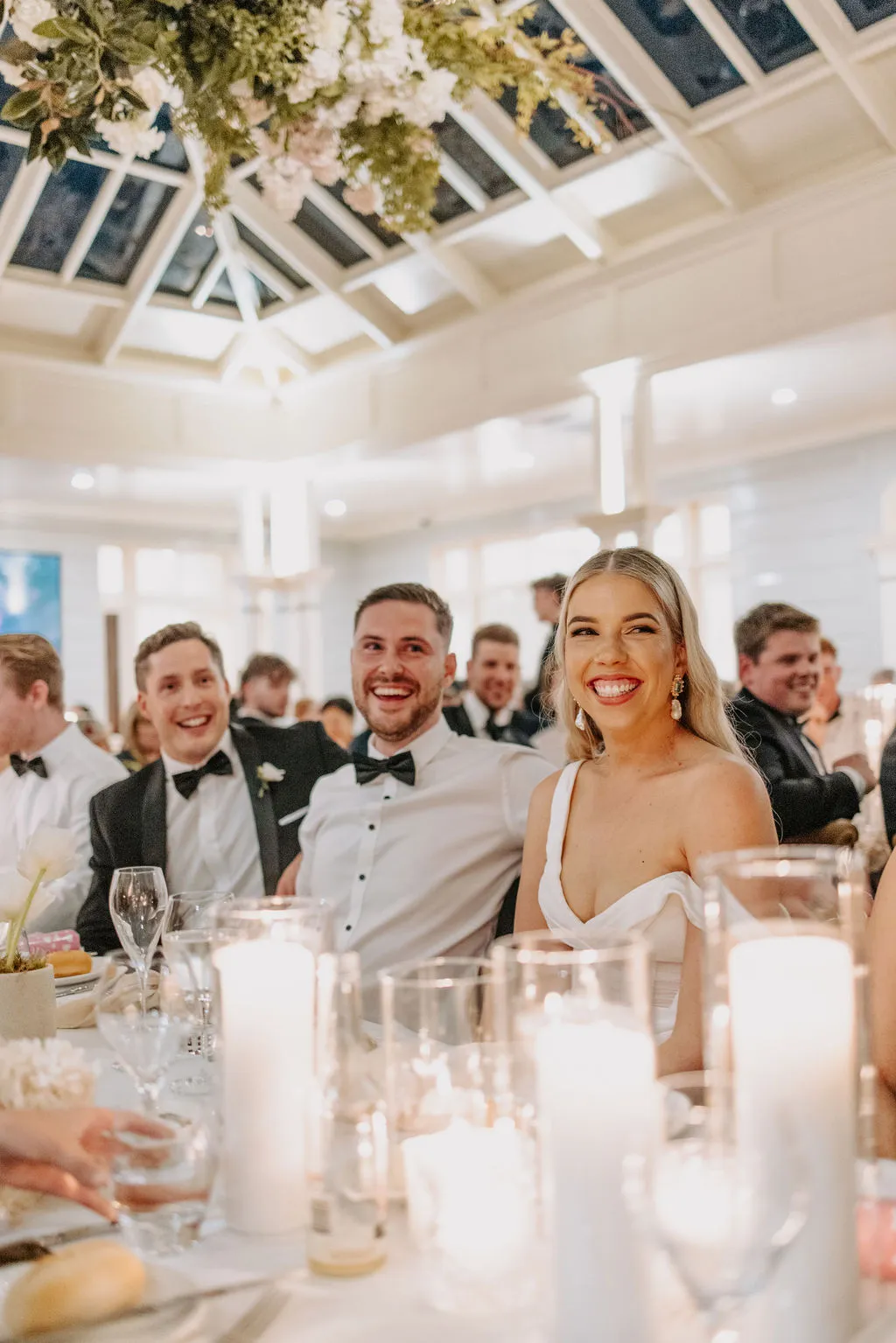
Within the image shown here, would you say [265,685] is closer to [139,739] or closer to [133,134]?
[139,739]

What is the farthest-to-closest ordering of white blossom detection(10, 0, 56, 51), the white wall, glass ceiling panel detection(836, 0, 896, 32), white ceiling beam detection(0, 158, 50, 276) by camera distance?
the white wall → white ceiling beam detection(0, 158, 50, 276) → glass ceiling panel detection(836, 0, 896, 32) → white blossom detection(10, 0, 56, 51)

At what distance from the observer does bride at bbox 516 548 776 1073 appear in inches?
87.7

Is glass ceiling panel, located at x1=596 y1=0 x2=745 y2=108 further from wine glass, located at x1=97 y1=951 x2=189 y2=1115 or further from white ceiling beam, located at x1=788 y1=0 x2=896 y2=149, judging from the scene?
wine glass, located at x1=97 y1=951 x2=189 y2=1115

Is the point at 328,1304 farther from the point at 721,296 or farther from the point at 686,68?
the point at 721,296

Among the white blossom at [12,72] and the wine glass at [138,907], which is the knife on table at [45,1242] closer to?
the wine glass at [138,907]

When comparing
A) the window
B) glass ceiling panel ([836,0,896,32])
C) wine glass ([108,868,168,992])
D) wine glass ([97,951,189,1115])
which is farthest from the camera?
the window

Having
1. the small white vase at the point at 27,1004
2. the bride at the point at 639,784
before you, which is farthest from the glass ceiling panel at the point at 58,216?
the small white vase at the point at 27,1004

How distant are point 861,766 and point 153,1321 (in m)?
3.94

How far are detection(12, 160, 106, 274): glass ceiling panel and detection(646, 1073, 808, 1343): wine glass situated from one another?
26.3 feet

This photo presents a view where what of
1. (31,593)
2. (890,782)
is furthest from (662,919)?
(31,593)

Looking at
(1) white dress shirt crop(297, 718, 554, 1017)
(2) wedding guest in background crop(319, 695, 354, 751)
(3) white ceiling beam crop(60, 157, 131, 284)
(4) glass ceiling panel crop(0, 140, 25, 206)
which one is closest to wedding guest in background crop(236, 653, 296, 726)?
(2) wedding guest in background crop(319, 695, 354, 751)

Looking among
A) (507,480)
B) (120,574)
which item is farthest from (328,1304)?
(120,574)

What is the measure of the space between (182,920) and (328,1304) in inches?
42.5

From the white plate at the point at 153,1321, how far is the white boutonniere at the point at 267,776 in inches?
95.7
